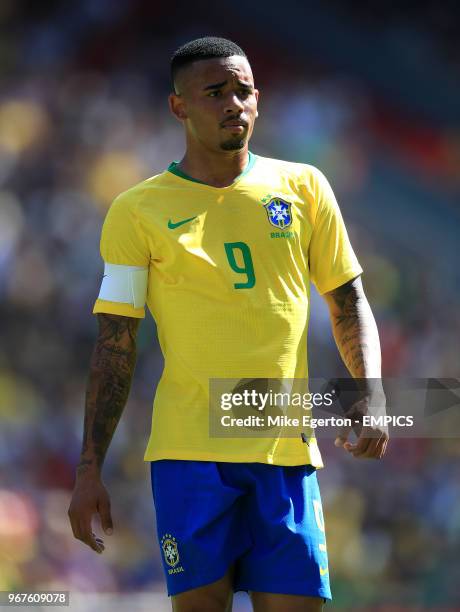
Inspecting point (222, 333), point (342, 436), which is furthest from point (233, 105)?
point (342, 436)

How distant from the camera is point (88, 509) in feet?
10.3

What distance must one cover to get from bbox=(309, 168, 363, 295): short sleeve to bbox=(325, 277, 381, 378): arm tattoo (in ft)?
0.11

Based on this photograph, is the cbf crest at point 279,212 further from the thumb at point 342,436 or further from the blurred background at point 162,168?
the blurred background at point 162,168

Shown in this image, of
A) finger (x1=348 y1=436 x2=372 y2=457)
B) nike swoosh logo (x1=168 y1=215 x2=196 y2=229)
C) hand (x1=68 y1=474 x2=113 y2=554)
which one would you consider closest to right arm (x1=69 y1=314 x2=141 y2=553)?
hand (x1=68 y1=474 x2=113 y2=554)

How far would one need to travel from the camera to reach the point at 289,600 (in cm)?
308

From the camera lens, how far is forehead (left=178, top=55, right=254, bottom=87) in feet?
11.1

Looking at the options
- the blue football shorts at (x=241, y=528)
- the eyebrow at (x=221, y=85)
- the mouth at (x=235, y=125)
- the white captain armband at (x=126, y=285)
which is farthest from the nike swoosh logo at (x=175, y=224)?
the blue football shorts at (x=241, y=528)

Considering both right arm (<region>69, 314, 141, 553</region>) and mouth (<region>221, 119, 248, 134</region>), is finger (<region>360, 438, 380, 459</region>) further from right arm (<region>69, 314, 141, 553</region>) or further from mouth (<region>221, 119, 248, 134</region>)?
mouth (<region>221, 119, 248, 134</region>)

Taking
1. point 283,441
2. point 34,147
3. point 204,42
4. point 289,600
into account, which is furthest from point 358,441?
point 34,147

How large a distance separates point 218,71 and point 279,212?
0.44 m

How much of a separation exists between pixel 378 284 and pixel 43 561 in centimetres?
198

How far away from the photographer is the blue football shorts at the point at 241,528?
3.10 m

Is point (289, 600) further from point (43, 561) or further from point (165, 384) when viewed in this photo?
point (43, 561)

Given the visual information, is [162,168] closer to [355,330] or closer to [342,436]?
[355,330]
